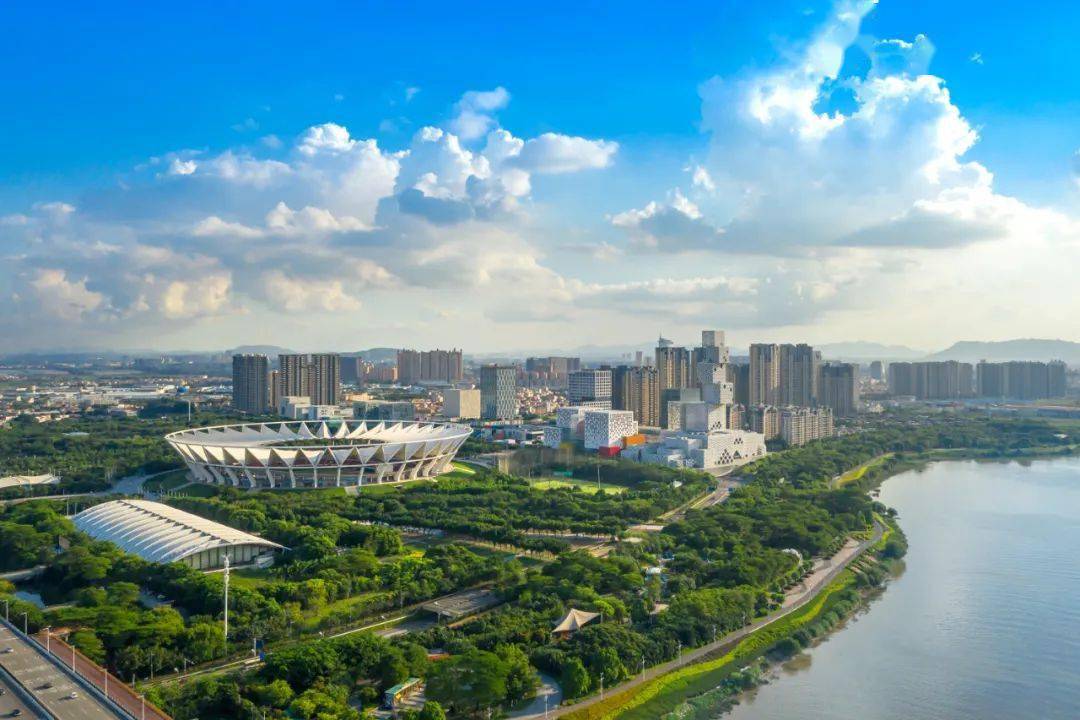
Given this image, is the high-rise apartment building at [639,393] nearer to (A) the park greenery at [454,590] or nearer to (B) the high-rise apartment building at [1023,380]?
(A) the park greenery at [454,590]

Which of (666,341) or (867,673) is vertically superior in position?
(666,341)

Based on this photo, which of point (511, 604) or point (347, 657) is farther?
point (511, 604)

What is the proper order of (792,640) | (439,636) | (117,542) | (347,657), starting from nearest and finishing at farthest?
(347,657)
(439,636)
(792,640)
(117,542)

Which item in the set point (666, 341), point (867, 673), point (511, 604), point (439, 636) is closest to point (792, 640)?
point (867, 673)

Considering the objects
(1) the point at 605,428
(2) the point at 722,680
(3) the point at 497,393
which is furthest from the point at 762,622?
(3) the point at 497,393

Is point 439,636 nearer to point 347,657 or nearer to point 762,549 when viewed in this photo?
point 347,657

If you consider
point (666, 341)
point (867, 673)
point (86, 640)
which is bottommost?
point (867, 673)

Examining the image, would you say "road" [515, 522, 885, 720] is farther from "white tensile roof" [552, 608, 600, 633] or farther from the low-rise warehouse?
the low-rise warehouse
